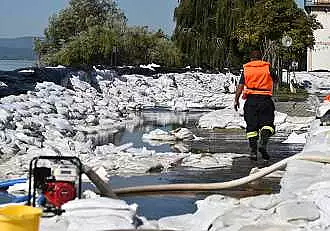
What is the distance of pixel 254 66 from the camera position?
911cm

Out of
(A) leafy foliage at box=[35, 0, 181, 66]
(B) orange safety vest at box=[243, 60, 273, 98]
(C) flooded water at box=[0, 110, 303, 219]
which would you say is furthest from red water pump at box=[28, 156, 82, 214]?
(A) leafy foliage at box=[35, 0, 181, 66]

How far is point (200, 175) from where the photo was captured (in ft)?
27.6

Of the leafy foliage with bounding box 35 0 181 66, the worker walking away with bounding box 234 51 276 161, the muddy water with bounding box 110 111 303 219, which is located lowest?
the muddy water with bounding box 110 111 303 219

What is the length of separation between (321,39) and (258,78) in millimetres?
47634

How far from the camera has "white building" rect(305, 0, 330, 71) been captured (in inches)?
2170

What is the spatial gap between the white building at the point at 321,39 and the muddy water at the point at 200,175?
139 ft

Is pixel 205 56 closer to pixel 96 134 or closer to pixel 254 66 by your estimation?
pixel 96 134

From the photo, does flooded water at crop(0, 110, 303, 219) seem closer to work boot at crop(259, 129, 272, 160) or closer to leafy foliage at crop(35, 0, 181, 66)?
work boot at crop(259, 129, 272, 160)

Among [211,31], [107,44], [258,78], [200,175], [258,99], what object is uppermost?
[211,31]

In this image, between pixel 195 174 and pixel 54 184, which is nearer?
pixel 54 184

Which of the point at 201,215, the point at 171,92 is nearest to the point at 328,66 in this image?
the point at 171,92

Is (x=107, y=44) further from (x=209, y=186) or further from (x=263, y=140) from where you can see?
(x=209, y=186)

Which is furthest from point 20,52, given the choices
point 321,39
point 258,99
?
point 258,99

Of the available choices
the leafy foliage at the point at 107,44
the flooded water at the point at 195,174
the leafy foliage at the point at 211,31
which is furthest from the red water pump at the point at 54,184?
the leafy foliage at the point at 107,44
